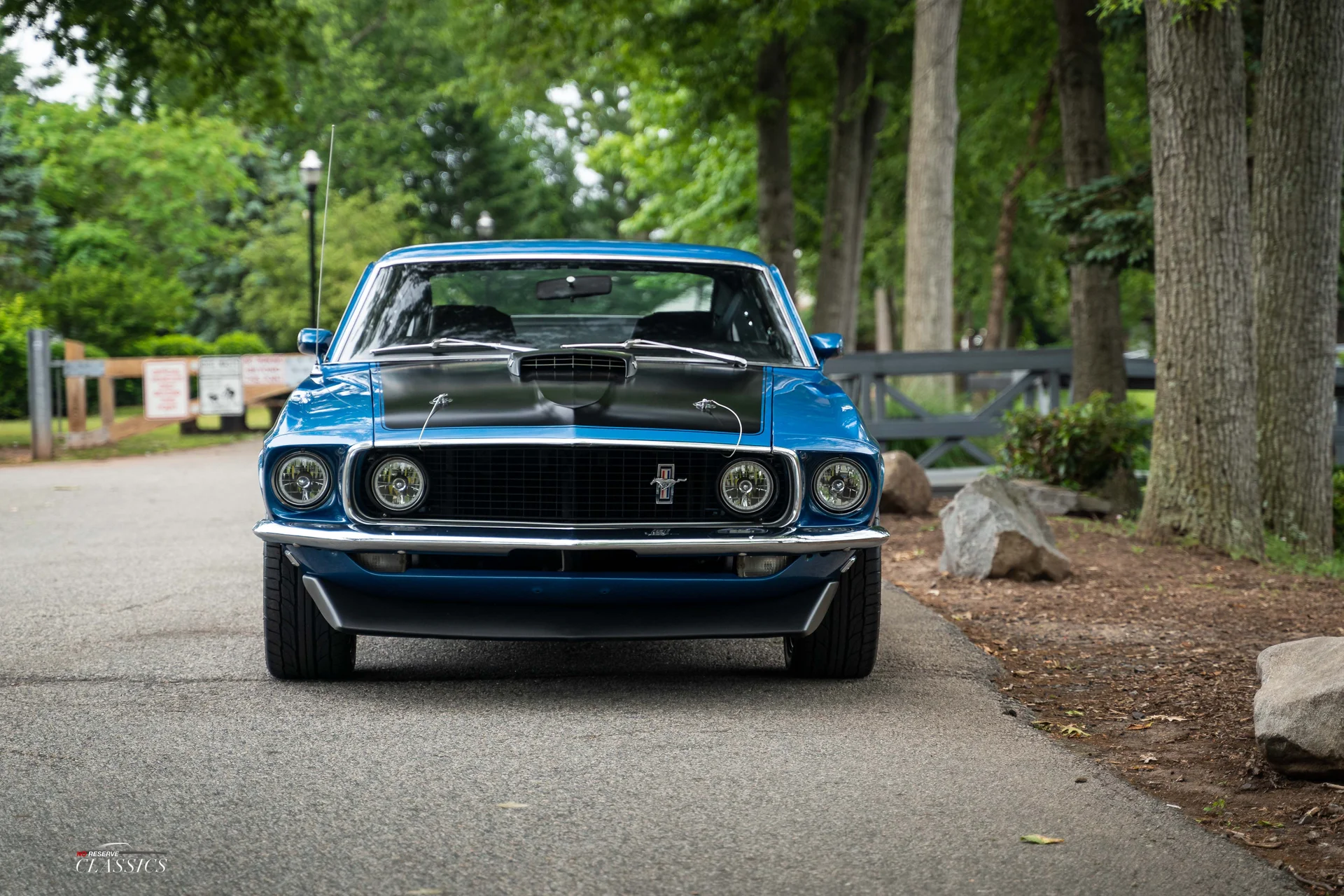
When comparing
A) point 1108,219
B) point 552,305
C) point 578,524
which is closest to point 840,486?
point 578,524

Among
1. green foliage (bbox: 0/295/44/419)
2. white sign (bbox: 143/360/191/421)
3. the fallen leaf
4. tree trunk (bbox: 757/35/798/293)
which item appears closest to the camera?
the fallen leaf

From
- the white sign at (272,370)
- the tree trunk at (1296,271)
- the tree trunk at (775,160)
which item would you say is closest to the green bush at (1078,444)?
the tree trunk at (1296,271)

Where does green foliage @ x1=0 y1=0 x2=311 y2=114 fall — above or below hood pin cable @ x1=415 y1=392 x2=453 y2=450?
above

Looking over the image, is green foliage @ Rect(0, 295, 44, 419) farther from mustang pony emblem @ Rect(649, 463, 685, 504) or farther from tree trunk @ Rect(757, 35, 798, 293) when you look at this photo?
mustang pony emblem @ Rect(649, 463, 685, 504)

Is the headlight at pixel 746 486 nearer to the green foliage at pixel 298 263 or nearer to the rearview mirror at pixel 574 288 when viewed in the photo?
the rearview mirror at pixel 574 288

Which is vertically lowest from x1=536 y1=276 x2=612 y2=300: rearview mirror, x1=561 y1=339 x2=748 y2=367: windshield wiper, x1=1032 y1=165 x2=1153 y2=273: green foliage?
x1=561 y1=339 x2=748 y2=367: windshield wiper

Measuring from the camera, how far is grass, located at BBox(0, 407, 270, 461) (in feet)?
58.9

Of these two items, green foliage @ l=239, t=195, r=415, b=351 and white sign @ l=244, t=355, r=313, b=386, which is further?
green foliage @ l=239, t=195, r=415, b=351

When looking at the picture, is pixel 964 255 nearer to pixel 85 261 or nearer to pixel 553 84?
pixel 553 84

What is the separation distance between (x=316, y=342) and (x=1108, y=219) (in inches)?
291

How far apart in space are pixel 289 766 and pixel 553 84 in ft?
72.7

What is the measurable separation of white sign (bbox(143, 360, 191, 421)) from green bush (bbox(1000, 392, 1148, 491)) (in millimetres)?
12399

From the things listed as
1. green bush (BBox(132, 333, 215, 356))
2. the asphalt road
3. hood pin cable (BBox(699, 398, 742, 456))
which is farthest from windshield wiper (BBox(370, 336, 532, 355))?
green bush (BBox(132, 333, 215, 356))

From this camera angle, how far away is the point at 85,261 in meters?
31.6
